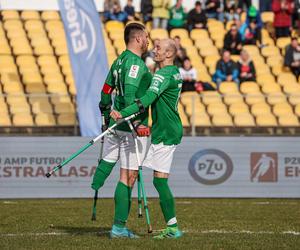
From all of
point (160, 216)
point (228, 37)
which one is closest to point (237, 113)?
point (228, 37)

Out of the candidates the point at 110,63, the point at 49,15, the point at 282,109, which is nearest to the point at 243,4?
the point at 49,15

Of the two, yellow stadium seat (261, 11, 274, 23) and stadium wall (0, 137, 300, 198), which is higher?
yellow stadium seat (261, 11, 274, 23)

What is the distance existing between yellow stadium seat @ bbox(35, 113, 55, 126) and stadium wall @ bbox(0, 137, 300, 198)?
126 centimetres

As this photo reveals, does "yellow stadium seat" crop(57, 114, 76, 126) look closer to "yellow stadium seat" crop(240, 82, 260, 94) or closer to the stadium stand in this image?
the stadium stand

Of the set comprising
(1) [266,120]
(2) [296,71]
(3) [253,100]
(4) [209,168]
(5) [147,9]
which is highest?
(5) [147,9]

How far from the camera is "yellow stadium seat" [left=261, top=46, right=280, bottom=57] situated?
27.8 metres

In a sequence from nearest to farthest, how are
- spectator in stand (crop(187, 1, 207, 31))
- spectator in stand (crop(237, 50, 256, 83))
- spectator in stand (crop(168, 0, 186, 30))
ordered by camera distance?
spectator in stand (crop(237, 50, 256, 83)) → spectator in stand (crop(168, 0, 186, 30)) → spectator in stand (crop(187, 1, 207, 31))

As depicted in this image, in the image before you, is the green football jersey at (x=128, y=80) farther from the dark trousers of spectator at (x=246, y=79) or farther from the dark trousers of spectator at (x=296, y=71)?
the dark trousers of spectator at (x=296, y=71)

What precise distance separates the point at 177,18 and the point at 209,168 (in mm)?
9287

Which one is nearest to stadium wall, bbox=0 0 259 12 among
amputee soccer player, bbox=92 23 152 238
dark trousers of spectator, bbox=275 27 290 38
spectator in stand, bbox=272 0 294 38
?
spectator in stand, bbox=272 0 294 38

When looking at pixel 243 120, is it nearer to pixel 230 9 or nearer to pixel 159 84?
pixel 230 9

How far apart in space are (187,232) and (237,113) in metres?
10.2

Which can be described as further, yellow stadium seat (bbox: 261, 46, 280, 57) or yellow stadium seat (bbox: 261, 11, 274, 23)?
→ yellow stadium seat (bbox: 261, 11, 274, 23)

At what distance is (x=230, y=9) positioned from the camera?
29219 mm
